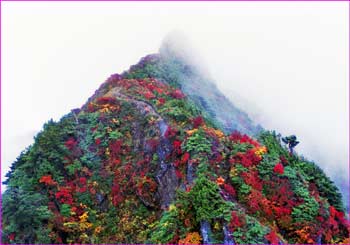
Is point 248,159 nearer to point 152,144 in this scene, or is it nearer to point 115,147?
point 152,144

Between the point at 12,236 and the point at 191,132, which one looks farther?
the point at 191,132

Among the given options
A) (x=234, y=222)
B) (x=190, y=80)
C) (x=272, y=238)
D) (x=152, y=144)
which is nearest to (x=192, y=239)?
(x=234, y=222)

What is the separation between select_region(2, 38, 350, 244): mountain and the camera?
2767cm

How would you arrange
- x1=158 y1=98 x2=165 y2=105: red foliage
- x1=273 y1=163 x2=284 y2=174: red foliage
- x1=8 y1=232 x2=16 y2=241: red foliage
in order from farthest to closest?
x1=158 y1=98 x2=165 y2=105: red foliage
x1=273 y1=163 x2=284 y2=174: red foliage
x1=8 y1=232 x2=16 y2=241: red foliage

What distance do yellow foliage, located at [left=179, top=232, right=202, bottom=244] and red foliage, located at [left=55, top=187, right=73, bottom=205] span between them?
10142 millimetres

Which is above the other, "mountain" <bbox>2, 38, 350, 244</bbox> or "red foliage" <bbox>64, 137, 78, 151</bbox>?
"red foliage" <bbox>64, 137, 78, 151</bbox>

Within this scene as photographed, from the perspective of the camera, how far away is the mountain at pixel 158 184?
90.8 ft

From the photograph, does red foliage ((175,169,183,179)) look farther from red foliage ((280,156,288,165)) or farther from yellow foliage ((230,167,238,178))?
red foliage ((280,156,288,165))

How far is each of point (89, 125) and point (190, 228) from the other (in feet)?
51.2

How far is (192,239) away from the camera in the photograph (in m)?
26.5

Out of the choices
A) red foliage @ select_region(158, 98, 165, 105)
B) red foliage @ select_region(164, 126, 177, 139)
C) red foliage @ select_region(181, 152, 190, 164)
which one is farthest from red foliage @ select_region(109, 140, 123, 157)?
red foliage @ select_region(181, 152, 190, 164)

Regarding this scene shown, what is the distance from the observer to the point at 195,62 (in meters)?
66.6

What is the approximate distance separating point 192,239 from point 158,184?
25.4ft

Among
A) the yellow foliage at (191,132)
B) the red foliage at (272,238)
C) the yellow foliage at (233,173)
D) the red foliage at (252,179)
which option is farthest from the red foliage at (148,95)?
the red foliage at (272,238)
